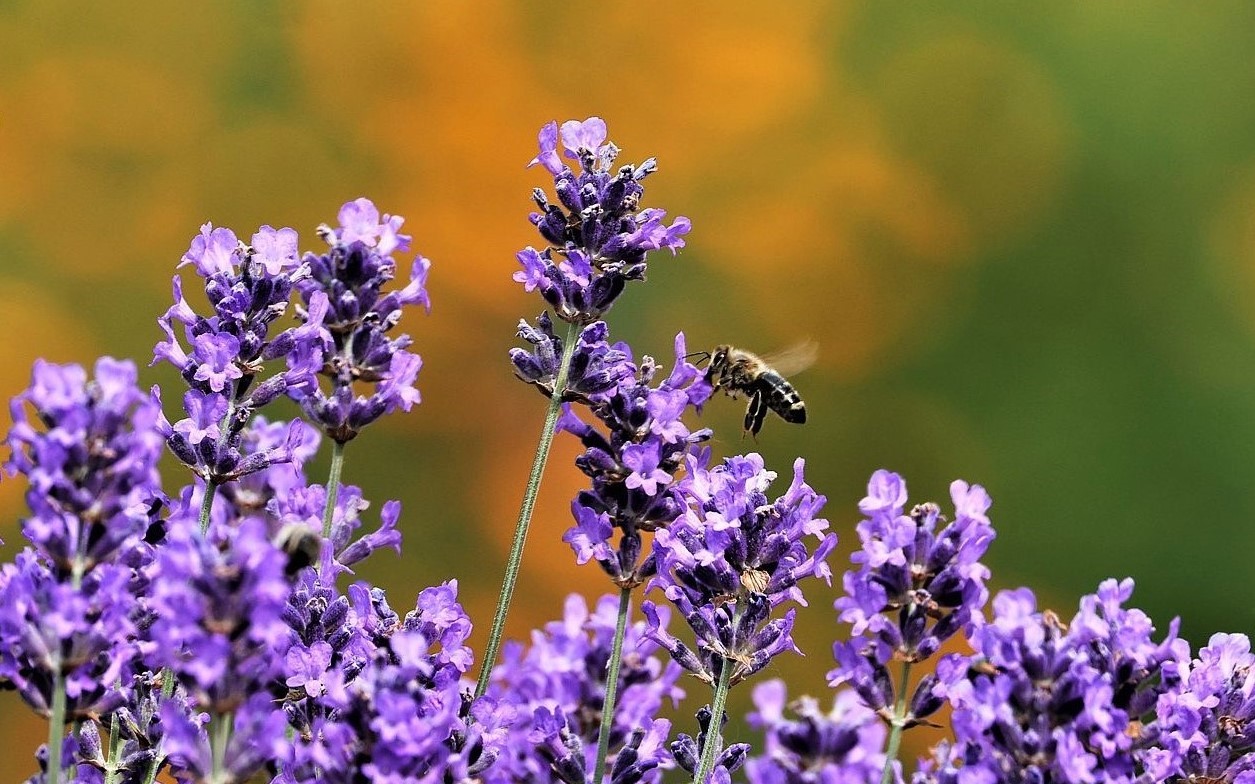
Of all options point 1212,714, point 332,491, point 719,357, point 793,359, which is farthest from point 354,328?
point 793,359

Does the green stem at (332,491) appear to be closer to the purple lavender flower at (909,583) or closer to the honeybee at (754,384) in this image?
the purple lavender flower at (909,583)

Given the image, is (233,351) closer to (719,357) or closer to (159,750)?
(159,750)

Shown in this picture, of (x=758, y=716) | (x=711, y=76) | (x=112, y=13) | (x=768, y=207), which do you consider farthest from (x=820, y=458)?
(x=758, y=716)

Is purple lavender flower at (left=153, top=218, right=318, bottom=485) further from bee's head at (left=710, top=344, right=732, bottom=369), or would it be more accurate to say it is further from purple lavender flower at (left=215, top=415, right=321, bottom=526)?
bee's head at (left=710, top=344, right=732, bottom=369)

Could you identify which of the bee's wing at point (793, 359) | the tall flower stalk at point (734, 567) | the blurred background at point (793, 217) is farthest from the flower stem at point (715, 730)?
the blurred background at point (793, 217)

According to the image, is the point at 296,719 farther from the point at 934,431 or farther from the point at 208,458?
the point at 934,431
